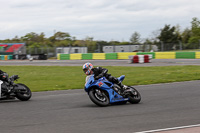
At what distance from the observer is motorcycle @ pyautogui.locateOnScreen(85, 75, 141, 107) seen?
8.72 meters

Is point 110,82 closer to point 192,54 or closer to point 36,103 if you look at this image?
point 36,103

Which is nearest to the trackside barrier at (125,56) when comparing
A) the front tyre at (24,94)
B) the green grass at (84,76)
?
the green grass at (84,76)

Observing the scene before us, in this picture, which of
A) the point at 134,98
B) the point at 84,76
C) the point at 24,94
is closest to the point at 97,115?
the point at 134,98

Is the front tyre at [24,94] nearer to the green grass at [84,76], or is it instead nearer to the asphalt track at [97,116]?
the asphalt track at [97,116]

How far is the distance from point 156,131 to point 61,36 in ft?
378

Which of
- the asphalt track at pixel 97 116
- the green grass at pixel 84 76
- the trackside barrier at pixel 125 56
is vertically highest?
the trackside barrier at pixel 125 56

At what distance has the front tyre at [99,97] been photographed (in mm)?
8672

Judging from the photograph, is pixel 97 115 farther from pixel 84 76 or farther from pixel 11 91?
pixel 84 76

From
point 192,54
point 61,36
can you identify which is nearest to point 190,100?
point 192,54

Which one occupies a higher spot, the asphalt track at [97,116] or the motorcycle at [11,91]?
the motorcycle at [11,91]

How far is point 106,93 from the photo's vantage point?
8977 mm

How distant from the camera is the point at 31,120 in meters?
7.05

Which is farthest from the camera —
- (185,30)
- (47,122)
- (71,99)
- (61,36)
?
(61,36)

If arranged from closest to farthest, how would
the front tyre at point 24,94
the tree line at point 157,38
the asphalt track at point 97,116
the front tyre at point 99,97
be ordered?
1. the asphalt track at point 97,116
2. the front tyre at point 99,97
3. the front tyre at point 24,94
4. the tree line at point 157,38
